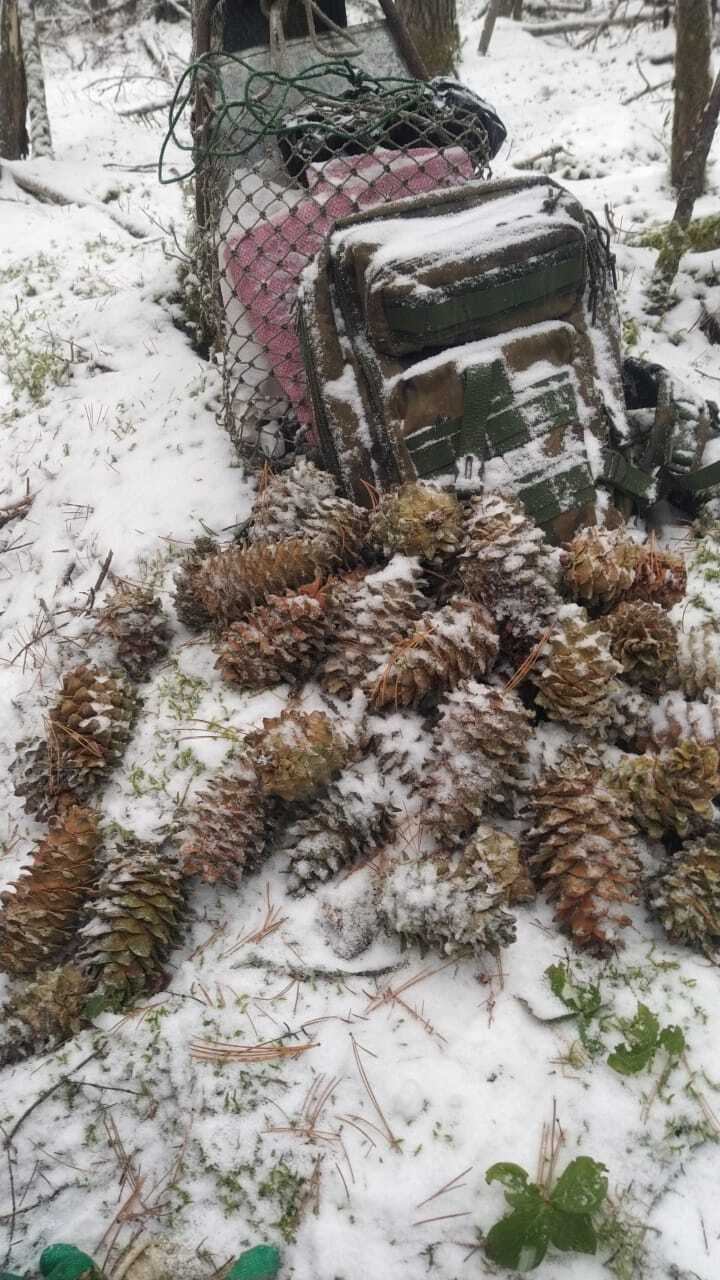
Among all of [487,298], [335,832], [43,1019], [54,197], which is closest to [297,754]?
[335,832]

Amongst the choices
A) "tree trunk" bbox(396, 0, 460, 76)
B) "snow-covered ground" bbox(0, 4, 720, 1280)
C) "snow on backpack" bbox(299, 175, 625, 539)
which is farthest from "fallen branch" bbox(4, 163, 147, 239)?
"snow-covered ground" bbox(0, 4, 720, 1280)

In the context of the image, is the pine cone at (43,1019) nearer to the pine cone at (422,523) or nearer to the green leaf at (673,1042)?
the green leaf at (673,1042)

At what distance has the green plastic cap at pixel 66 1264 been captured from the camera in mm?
1176

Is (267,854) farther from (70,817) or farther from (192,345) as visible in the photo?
(192,345)

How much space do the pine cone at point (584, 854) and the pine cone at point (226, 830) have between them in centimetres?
63

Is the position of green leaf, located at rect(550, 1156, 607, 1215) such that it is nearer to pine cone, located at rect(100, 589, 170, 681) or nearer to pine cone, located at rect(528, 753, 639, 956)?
pine cone, located at rect(528, 753, 639, 956)

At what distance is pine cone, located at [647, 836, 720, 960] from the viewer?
4.87 feet

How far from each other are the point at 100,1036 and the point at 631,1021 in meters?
1.03

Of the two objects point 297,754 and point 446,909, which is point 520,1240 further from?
point 297,754

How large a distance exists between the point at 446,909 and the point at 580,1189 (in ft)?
1.57

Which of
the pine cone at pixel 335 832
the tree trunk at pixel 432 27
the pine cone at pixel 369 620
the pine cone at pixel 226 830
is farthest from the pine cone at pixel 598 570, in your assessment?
the tree trunk at pixel 432 27

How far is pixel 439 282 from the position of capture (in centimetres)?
203

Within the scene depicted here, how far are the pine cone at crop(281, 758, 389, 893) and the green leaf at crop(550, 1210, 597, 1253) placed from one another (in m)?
0.74

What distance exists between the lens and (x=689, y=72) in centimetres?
447
